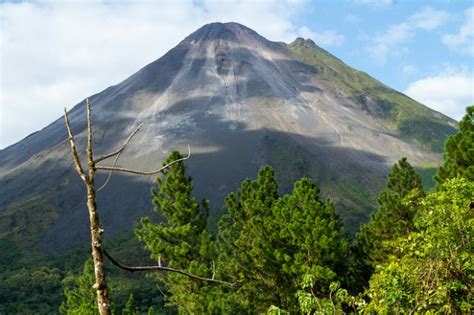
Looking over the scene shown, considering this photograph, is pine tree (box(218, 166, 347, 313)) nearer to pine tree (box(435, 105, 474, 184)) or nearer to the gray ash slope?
pine tree (box(435, 105, 474, 184))

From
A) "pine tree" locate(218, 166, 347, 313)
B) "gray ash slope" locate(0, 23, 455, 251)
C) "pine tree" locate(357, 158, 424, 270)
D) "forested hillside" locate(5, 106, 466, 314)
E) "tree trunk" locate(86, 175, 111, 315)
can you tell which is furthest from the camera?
"gray ash slope" locate(0, 23, 455, 251)

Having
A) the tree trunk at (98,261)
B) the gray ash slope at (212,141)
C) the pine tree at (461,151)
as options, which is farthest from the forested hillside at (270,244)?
the gray ash slope at (212,141)

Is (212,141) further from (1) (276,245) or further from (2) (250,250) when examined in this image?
(1) (276,245)

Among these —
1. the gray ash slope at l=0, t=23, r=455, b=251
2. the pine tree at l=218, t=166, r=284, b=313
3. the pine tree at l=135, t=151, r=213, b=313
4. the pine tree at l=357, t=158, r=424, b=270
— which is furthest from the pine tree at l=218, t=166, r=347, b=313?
the gray ash slope at l=0, t=23, r=455, b=251

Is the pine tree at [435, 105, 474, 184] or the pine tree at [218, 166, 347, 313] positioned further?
the pine tree at [218, 166, 347, 313]

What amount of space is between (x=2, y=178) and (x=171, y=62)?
244 feet

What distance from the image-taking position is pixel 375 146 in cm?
15562

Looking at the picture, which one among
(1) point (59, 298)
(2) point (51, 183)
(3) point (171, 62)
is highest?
(3) point (171, 62)

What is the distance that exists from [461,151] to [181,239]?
16.3 meters

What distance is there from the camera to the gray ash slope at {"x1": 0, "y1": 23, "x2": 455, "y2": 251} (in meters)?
127

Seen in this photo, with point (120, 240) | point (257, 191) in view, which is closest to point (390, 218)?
point (257, 191)

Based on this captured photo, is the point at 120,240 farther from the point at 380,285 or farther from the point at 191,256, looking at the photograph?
the point at 380,285

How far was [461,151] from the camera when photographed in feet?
77.2

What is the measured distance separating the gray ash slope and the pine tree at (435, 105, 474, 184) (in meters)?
88.1
